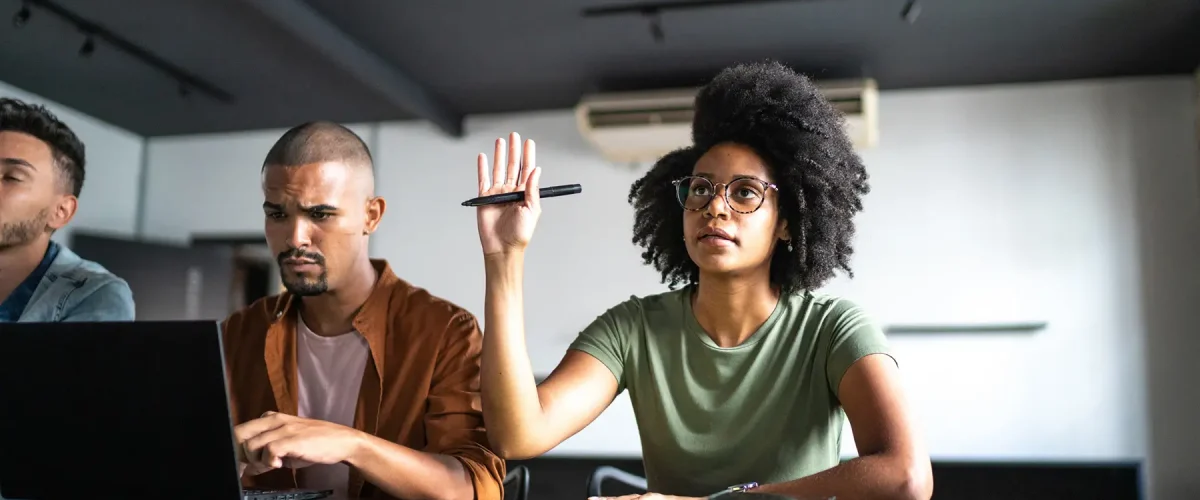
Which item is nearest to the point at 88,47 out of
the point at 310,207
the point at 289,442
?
the point at 310,207

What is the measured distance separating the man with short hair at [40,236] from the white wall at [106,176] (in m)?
3.42

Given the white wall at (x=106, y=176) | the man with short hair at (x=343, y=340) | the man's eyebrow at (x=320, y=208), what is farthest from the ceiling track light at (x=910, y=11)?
the white wall at (x=106, y=176)

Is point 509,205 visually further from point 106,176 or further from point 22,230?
point 106,176

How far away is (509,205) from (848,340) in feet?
1.89

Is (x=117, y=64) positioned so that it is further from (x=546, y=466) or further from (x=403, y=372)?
(x=403, y=372)

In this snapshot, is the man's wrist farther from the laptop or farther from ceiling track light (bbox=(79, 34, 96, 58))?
ceiling track light (bbox=(79, 34, 96, 58))

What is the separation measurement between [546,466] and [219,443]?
141 inches

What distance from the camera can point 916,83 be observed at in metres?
4.42

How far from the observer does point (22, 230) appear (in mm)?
1775

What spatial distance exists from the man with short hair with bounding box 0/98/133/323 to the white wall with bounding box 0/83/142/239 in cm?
342

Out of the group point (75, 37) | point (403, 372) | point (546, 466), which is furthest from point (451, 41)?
point (403, 372)

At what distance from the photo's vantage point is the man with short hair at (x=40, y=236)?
68.2 inches

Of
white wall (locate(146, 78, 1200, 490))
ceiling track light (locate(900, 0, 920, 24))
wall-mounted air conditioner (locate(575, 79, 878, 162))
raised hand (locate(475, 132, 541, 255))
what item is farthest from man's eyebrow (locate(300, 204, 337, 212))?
white wall (locate(146, 78, 1200, 490))

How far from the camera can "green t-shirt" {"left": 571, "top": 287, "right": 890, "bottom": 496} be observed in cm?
148
